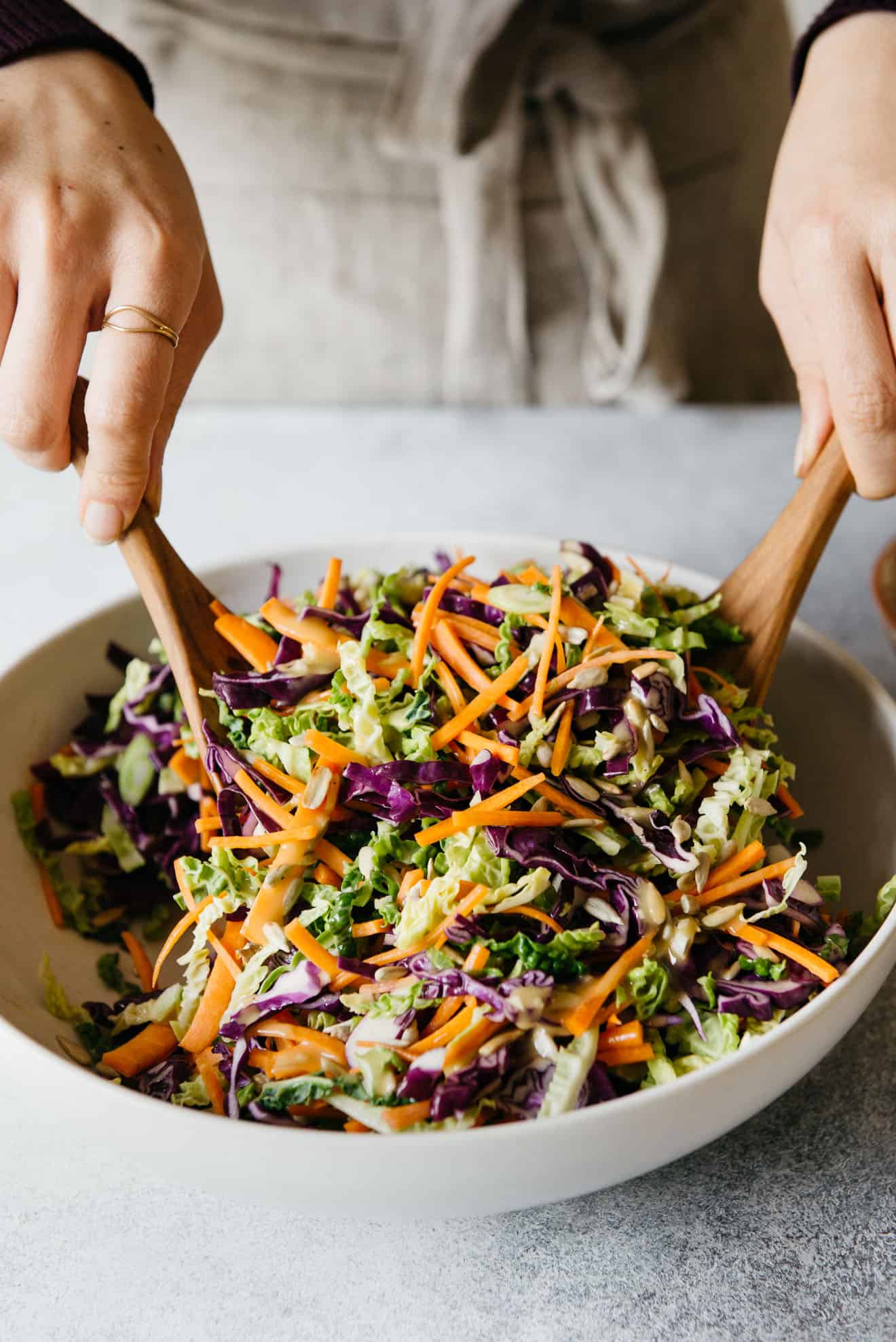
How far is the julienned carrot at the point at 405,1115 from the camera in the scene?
1.14 m

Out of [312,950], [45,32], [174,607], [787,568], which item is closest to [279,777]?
[312,950]

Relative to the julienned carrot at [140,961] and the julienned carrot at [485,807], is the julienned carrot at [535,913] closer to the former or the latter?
the julienned carrot at [485,807]

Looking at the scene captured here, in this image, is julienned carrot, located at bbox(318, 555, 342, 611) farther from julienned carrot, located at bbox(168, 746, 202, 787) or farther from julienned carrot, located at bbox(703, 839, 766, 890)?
julienned carrot, located at bbox(703, 839, 766, 890)

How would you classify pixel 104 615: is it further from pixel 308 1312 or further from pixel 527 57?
pixel 527 57

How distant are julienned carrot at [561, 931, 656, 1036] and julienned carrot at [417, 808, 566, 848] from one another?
0.18 meters

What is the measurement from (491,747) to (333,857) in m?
0.25

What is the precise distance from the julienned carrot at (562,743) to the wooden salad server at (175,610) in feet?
1.72

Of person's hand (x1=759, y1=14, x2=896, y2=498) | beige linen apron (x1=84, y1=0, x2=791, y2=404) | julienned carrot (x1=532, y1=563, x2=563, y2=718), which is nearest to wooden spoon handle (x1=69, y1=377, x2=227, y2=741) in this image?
julienned carrot (x1=532, y1=563, x2=563, y2=718)

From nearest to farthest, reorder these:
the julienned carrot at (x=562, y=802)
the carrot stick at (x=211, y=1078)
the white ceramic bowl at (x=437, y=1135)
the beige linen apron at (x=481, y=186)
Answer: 1. the white ceramic bowl at (x=437, y=1135)
2. the carrot stick at (x=211, y=1078)
3. the julienned carrot at (x=562, y=802)
4. the beige linen apron at (x=481, y=186)

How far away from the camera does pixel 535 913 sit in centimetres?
130

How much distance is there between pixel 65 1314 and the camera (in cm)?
123

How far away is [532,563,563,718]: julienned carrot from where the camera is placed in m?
1.42

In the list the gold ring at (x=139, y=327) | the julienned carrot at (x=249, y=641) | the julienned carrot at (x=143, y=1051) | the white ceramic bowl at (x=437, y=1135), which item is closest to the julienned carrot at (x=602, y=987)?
the white ceramic bowl at (x=437, y=1135)

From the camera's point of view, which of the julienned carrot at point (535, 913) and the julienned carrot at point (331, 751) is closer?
the julienned carrot at point (535, 913)
